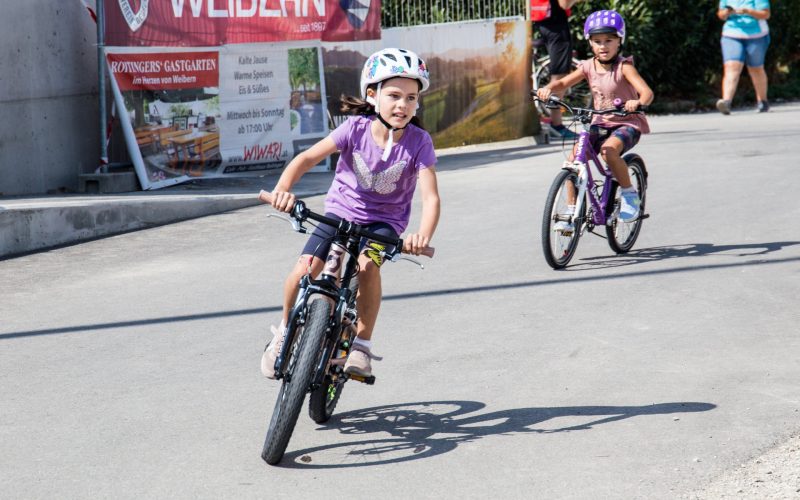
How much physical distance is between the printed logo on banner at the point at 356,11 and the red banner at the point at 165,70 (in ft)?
6.96

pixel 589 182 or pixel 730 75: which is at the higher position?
pixel 730 75

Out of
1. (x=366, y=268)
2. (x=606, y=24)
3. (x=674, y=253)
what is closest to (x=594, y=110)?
(x=606, y=24)

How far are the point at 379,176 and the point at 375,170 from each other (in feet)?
0.10

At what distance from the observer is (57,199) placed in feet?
37.1

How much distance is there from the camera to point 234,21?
44.1ft

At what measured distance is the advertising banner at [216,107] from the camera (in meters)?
12.3

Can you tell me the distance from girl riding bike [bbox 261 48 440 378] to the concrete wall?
7.29 metres

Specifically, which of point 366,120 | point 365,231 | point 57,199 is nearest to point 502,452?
point 365,231

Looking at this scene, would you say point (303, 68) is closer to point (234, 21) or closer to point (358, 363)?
point (234, 21)

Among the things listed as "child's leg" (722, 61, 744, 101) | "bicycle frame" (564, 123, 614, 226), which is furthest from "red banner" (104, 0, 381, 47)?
"child's leg" (722, 61, 744, 101)

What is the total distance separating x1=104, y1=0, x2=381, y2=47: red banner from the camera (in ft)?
40.3

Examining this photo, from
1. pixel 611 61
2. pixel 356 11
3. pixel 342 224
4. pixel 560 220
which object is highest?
pixel 356 11

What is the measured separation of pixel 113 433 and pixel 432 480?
1.53m

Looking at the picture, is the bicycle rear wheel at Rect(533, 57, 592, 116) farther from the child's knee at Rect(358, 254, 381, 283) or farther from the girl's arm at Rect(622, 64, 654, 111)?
the child's knee at Rect(358, 254, 381, 283)
